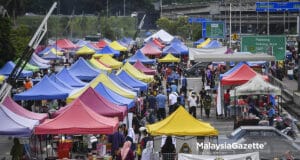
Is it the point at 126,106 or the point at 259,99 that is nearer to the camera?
the point at 126,106

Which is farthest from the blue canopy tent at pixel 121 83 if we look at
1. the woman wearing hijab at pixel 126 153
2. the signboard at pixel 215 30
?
the signboard at pixel 215 30

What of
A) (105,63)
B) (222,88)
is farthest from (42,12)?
(222,88)

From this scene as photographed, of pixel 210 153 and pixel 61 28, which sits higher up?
pixel 210 153

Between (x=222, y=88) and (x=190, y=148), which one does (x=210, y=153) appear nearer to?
(x=190, y=148)

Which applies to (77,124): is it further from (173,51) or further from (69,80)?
(173,51)

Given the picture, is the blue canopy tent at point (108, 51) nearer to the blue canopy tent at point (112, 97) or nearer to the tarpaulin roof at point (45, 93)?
the tarpaulin roof at point (45, 93)

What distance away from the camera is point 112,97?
2609 centimetres

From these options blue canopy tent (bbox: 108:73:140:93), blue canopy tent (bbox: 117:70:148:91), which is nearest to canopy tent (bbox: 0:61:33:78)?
blue canopy tent (bbox: 117:70:148:91)

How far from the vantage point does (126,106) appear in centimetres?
2484

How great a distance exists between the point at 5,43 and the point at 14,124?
2857 cm

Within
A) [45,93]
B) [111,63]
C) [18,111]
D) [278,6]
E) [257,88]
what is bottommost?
[111,63]

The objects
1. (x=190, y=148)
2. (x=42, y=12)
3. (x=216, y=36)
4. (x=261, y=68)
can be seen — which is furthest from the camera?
(x=42, y=12)

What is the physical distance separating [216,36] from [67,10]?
85.9 m

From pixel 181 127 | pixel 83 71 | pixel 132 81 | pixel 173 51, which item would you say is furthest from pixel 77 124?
pixel 173 51
